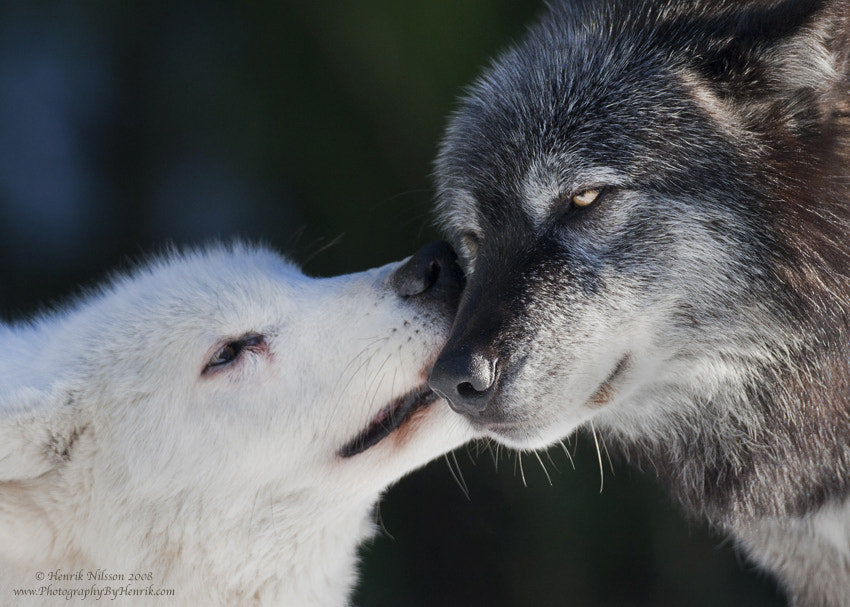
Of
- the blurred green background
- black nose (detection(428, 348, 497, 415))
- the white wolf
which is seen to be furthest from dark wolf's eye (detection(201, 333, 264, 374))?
the blurred green background

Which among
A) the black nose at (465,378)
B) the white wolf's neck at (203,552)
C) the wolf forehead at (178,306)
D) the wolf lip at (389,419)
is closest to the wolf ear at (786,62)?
the black nose at (465,378)

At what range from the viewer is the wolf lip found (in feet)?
5.35

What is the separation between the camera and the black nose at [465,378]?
4.84ft

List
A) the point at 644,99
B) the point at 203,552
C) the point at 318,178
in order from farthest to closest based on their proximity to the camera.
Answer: the point at 318,178
the point at 644,99
the point at 203,552

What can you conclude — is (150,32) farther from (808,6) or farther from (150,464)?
(808,6)

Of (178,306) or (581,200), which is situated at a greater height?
(178,306)

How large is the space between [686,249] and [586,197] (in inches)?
8.1

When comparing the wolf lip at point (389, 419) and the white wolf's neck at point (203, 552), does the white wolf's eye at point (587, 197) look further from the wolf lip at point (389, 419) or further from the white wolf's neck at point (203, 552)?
the white wolf's neck at point (203, 552)

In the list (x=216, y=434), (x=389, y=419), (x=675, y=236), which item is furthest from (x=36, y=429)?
(x=675, y=236)

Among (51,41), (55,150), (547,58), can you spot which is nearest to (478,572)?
(547,58)

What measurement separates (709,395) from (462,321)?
56cm

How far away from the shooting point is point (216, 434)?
161 cm

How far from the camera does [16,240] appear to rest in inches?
145

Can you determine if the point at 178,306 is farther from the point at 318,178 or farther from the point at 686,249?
the point at 318,178
